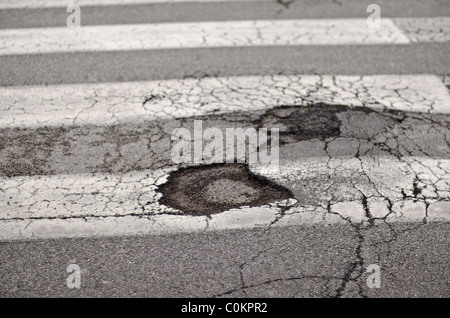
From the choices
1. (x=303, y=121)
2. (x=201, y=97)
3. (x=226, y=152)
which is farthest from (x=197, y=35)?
(x=226, y=152)

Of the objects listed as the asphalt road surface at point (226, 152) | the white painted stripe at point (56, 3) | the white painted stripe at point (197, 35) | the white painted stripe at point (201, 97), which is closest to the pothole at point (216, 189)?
the asphalt road surface at point (226, 152)

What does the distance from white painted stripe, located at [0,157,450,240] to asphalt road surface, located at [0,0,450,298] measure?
0.02m

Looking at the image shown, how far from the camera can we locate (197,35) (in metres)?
6.80

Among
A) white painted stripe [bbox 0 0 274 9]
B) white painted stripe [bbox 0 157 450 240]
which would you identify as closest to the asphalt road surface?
white painted stripe [bbox 0 157 450 240]

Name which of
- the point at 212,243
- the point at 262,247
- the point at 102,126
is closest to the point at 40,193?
the point at 102,126

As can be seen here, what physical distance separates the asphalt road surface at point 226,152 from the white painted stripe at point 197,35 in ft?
0.10

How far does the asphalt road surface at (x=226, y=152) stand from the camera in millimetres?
3514

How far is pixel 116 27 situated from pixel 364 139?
3.97 m

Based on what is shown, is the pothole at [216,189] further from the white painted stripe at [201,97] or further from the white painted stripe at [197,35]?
the white painted stripe at [197,35]

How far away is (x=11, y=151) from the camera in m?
4.75

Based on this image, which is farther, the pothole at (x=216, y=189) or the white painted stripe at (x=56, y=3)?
the white painted stripe at (x=56, y=3)

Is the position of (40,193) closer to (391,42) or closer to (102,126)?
(102,126)

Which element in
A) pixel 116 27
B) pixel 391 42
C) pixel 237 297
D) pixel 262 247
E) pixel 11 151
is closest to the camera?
pixel 237 297

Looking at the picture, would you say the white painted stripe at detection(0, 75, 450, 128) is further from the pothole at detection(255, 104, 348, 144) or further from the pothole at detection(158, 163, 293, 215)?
the pothole at detection(158, 163, 293, 215)
